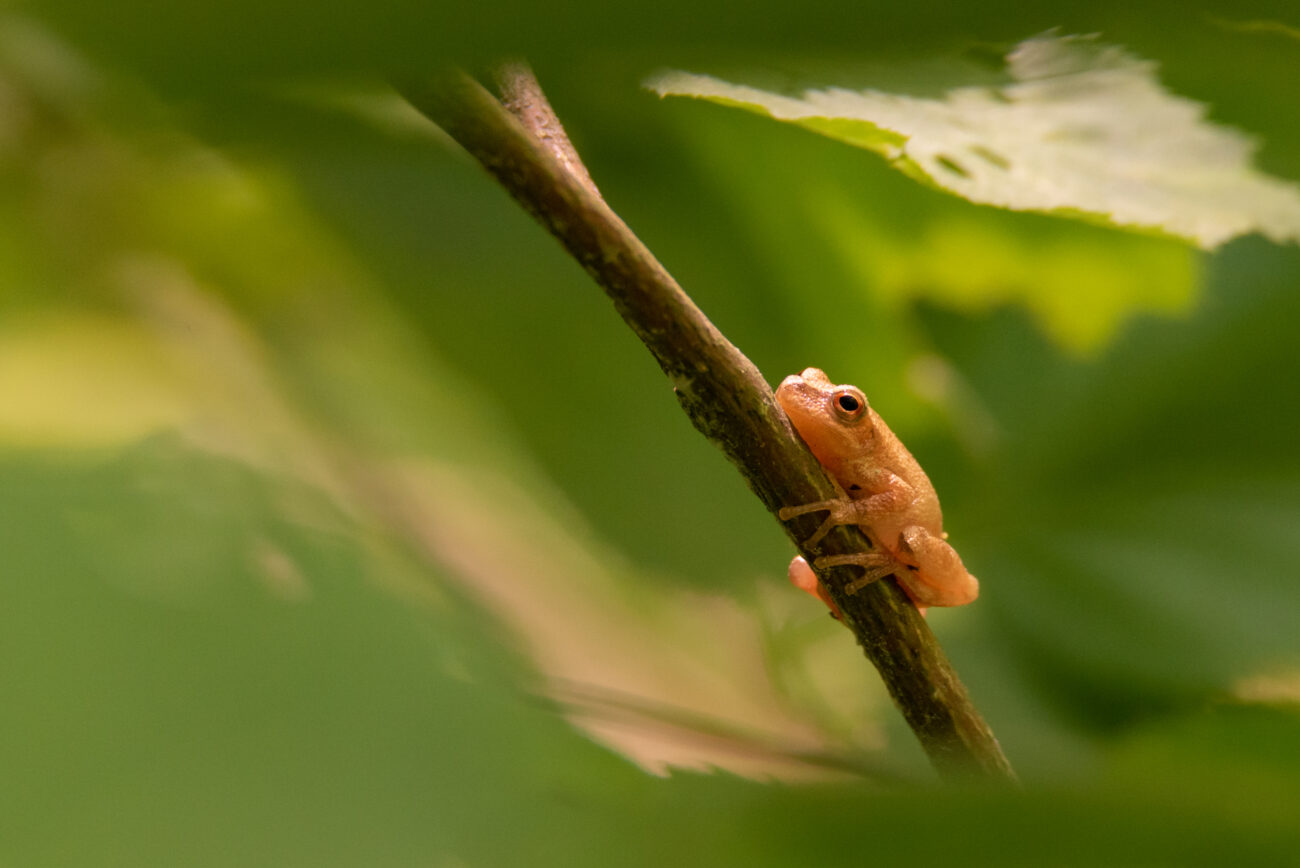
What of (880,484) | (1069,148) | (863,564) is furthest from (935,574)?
(1069,148)

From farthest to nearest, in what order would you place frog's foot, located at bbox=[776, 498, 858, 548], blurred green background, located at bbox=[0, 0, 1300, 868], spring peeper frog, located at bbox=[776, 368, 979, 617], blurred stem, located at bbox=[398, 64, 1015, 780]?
spring peeper frog, located at bbox=[776, 368, 979, 617], frog's foot, located at bbox=[776, 498, 858, 548], blurred stem, located at bbox=[398, 64, 1015, 780], blurred green background, located at bbox=[0, 0, 1300, 868]

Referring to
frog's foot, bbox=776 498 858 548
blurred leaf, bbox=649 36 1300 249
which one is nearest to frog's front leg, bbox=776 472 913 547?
frog's foot, bbox=776 498 858 548

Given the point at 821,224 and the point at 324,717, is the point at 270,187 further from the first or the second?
the point at 324,717

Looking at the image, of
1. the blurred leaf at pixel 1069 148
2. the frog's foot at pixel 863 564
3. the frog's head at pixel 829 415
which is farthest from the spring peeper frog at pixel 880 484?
the blurred leaf at pixel 1069 148

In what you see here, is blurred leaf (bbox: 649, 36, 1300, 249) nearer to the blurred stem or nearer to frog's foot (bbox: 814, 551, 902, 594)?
the blurred stem

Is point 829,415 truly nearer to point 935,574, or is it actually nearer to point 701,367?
point 935,574

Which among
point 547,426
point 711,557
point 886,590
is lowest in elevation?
point 886,590

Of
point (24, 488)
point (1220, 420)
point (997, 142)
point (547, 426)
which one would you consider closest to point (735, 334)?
point (547, 426)
